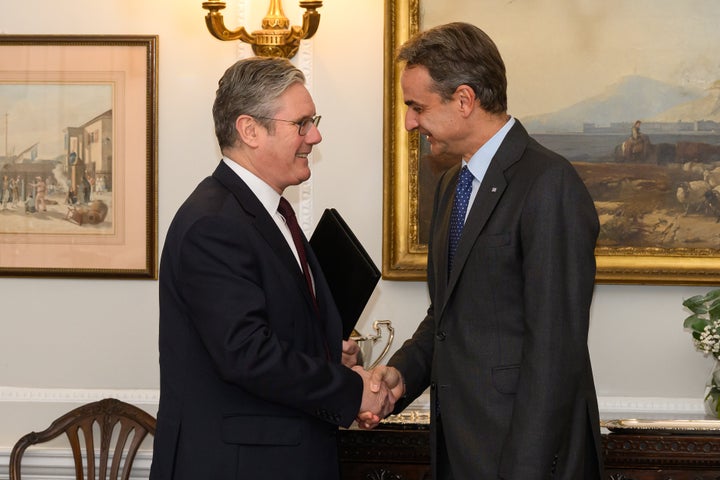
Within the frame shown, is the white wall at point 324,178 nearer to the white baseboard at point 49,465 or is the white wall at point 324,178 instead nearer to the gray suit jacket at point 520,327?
the white baseboard at point 49,465

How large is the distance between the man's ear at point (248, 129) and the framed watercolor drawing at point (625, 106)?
4.13 feet

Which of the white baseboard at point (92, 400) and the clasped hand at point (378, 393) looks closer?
the clasped hand at point (378, 393)

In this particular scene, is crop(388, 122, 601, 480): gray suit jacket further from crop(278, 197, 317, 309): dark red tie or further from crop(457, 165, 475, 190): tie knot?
crop(278, 197, 317, 309): dark red tie

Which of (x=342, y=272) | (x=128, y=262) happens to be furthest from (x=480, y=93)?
(x=128, y=262)

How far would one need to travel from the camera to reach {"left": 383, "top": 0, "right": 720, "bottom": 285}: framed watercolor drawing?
13.0 ft

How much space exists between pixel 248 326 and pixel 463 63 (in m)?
0.94

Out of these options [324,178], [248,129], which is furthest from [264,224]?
[324,178]

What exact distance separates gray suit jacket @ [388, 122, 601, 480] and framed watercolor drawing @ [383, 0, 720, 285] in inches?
50.3

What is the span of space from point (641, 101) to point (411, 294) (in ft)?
4.02

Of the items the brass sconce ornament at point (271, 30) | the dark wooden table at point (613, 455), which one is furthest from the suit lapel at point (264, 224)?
the brass sconce ornament at point (271, 30)

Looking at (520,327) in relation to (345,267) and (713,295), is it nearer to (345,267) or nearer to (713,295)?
(345,267)

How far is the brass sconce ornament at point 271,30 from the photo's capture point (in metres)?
3.86

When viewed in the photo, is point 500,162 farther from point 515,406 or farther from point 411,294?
point 411,294

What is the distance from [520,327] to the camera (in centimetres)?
256
